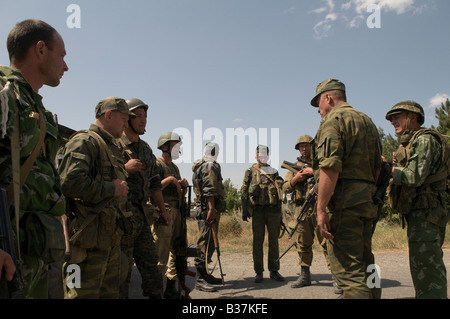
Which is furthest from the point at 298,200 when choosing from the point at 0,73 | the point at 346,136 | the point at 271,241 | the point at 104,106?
the point at 0,73

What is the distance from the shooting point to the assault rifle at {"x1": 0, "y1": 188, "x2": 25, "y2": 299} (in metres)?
1.48

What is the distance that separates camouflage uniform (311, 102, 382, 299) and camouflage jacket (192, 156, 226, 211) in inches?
102

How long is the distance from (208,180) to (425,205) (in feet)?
10.5

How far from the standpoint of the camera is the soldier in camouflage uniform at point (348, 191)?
301 cm

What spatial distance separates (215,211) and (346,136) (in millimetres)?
3110

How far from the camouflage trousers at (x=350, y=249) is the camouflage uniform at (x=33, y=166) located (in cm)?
234

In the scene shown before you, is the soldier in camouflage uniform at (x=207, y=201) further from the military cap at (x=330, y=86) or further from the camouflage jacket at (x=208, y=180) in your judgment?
the military cap at (x=330, y=86)

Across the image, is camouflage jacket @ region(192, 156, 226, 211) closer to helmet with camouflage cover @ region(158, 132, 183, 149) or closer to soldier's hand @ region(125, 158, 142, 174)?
helmet with camouflage cover @ region(158, 132, 183, 149)

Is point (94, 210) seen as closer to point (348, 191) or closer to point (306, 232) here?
point (348, 191)

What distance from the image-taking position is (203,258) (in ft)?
17.9

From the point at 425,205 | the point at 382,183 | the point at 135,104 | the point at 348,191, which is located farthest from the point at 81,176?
the point at 425,205

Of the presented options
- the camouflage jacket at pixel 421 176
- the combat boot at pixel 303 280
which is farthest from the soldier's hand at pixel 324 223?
the combat boot at pixel 303 280

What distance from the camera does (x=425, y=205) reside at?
3674 millimetres

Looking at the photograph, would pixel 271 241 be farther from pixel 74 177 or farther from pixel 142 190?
pixel 74 177
